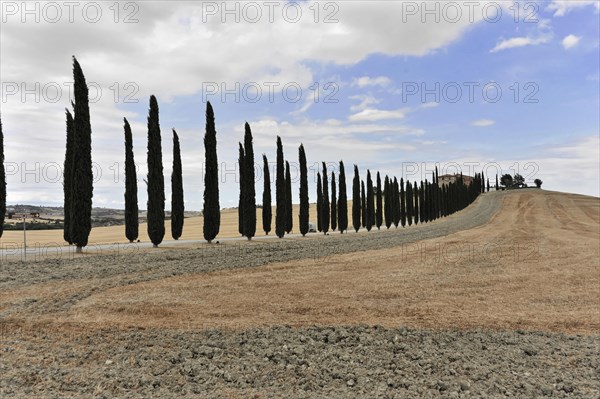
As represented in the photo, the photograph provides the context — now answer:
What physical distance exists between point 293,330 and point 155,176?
2240cm

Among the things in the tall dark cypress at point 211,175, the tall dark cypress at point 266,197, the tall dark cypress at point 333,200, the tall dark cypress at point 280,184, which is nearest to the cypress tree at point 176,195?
the tall dark cypress at point 211,175

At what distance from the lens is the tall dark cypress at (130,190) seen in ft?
96.3

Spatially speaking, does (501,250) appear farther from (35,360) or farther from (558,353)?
(35,360)

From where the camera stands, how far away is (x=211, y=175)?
106 feet

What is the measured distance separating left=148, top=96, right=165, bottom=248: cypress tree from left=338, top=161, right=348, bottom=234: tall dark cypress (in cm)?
2515

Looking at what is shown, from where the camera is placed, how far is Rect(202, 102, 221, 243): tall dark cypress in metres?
31.7

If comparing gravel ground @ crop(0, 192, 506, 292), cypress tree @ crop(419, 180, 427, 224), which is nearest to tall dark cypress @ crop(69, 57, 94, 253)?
gravel ground @ crop(0, 192, 506, 292)

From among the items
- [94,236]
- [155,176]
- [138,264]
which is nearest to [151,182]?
[155,176]

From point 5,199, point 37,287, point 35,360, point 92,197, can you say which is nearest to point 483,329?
point 35,360

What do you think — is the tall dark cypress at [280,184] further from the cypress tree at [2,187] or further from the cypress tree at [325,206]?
the cypress tree at [2,187]

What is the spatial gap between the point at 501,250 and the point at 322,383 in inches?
857

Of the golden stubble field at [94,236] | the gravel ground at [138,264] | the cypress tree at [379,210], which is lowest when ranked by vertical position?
the golden stubble field at [94,236]

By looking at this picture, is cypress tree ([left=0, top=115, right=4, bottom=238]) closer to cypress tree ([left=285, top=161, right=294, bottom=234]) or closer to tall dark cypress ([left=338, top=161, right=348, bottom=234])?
cypress tree ([left=285, top=161, right=294, bottom=234])

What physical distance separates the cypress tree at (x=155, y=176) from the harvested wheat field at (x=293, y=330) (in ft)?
33.1
